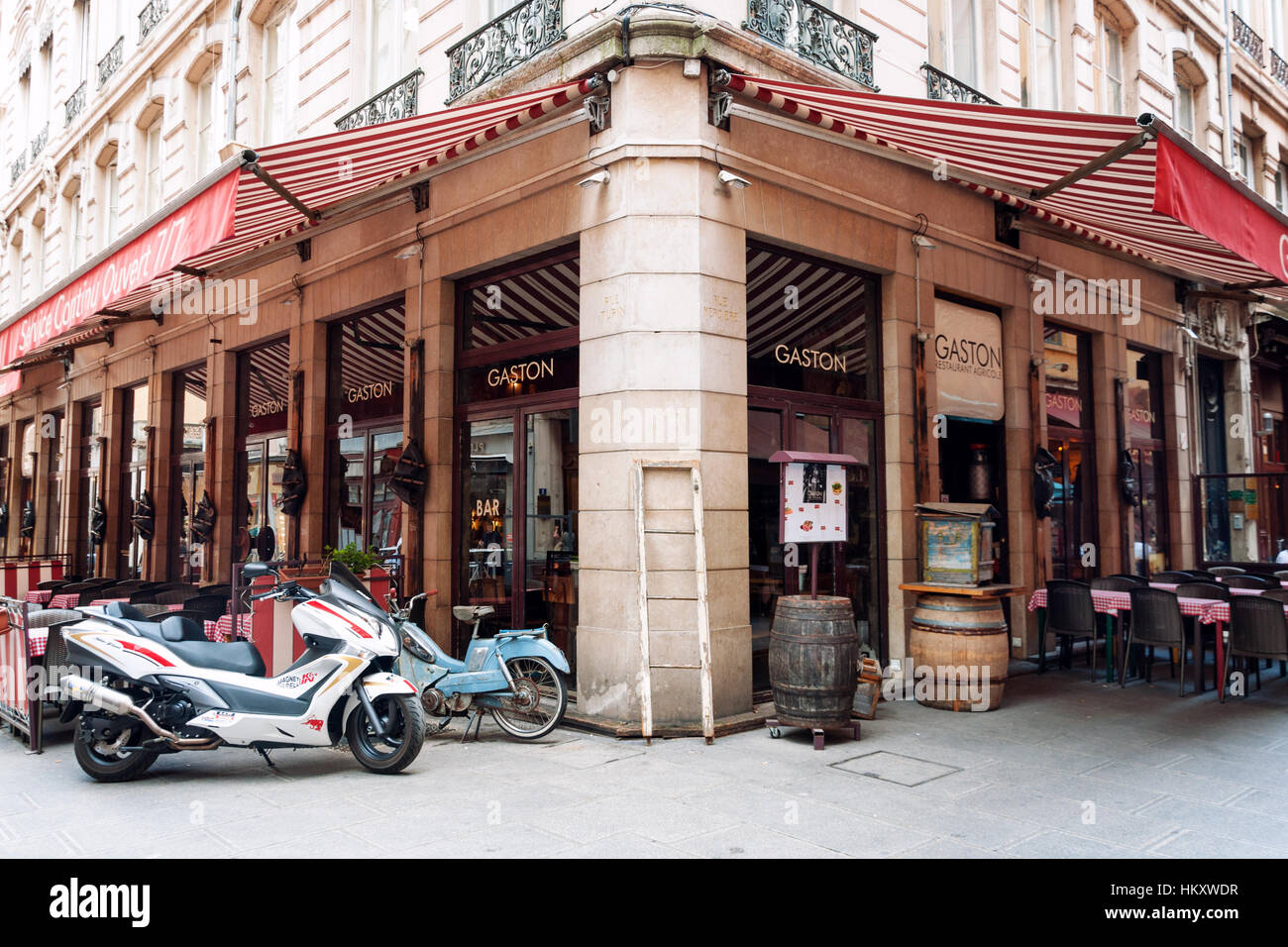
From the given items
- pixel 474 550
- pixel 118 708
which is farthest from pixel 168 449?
pixel 118 708

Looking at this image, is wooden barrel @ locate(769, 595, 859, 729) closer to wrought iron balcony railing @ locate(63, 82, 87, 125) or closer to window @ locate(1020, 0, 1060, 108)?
window @ locate(1020, 0, 1060, 108)

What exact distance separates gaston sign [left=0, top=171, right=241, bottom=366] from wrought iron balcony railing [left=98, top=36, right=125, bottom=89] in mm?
10360

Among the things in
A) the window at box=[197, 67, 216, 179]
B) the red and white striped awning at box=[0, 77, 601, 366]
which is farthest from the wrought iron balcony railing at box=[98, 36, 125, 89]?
the red and white striped awning at box=[0, 77, 601, 366]

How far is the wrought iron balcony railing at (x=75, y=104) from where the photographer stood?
798 inches

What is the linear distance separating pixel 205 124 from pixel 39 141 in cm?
1128

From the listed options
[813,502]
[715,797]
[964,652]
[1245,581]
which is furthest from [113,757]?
[1245,581]

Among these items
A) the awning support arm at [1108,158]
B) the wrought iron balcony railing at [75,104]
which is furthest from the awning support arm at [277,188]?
the wrought iron balcony railing at [75,104]

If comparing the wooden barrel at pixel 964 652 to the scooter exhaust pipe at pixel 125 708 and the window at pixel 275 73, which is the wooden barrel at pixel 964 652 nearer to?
the scooter exhaust pipe at pixel 125 708

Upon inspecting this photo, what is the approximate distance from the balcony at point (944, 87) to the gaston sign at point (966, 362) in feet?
7.28

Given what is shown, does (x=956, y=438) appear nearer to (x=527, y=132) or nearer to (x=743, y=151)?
(x=743, y=151)

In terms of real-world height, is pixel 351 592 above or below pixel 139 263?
below

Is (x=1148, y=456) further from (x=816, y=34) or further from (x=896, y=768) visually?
(x=896, y=768)

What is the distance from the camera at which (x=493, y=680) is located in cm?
690

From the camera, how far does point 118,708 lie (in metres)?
5.62
